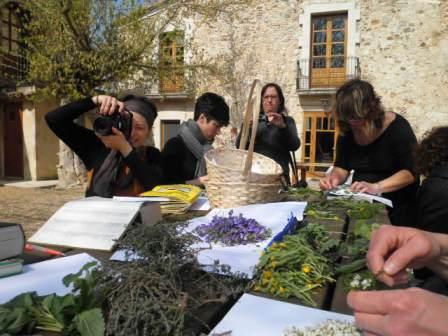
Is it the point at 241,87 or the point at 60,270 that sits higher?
the point at 241,87

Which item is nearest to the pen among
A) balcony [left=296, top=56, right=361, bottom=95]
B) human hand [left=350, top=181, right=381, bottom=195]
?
human hand [left=350, top=181, right=381, bottom=195]

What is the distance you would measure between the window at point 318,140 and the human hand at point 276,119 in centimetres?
997

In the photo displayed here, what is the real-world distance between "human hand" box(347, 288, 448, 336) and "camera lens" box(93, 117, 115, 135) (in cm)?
159

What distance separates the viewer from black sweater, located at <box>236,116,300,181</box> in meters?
3.66

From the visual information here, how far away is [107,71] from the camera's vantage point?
9.97 m

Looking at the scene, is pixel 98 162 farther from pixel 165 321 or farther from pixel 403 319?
pixel 403 319

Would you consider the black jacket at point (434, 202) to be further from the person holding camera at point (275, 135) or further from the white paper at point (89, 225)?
the person holding camera at point (275, 135)

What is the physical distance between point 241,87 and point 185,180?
1142 cm

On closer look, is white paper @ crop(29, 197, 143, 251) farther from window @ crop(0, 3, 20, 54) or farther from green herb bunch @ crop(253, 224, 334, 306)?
window @ crop(0, 3, 20, 54)

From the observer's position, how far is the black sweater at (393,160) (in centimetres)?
247

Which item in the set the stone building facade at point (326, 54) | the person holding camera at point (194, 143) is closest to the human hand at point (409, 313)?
the person holding camera at point (194, 143)

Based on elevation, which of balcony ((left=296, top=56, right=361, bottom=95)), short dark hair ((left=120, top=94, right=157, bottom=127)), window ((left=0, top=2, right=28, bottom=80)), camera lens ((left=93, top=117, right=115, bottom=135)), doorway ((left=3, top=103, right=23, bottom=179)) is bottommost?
doorway ((left=3, top=103, right=23, bottom=179))

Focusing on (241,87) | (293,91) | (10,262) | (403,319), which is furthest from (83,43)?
(403,319)

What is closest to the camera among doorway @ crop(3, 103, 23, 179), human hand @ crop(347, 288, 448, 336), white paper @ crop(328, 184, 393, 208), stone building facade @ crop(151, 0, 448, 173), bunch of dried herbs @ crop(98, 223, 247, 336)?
human hand @ crop(347, 288, 448, 336)
